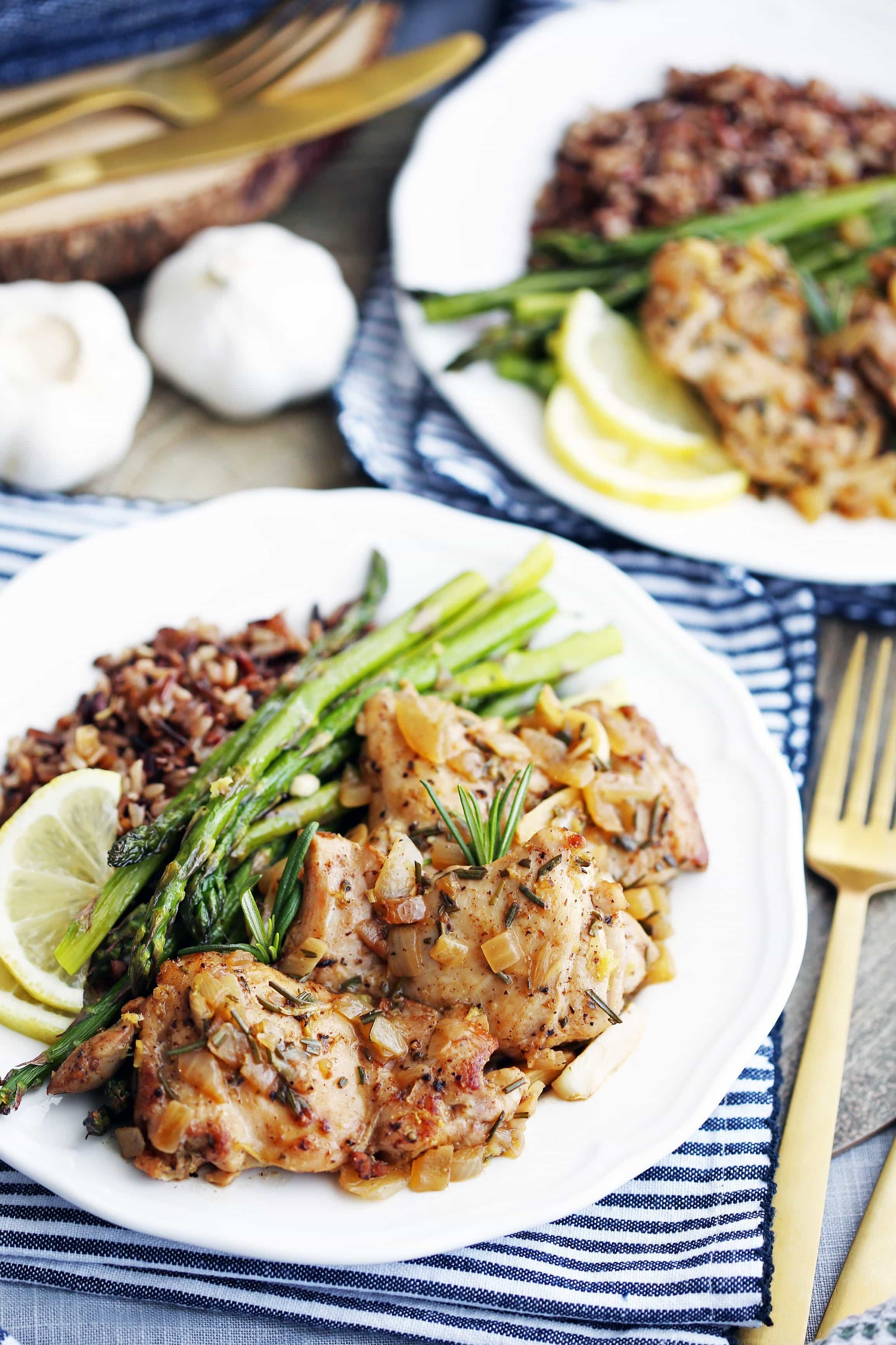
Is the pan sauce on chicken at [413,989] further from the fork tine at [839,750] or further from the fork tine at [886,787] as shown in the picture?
the fork tine at [886,787]

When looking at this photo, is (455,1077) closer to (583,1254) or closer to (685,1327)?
(583,1254)

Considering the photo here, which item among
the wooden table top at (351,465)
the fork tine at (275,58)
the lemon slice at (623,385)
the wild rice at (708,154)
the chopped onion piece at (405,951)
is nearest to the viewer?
the chopped onion piece at (405,951)

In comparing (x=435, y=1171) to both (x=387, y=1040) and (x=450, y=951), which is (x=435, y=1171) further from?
(x=450, y=951)

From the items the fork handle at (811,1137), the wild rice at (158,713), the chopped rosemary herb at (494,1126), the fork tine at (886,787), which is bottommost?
the fork handle at (811,1137)

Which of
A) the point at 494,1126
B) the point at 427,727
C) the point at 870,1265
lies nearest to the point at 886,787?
the point at 870,1265

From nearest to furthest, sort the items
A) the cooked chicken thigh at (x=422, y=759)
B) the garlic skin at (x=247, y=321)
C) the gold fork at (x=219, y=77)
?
the cooked chicken thigh at (x=422, y=759) → the garlic skin at (x=247, y=321) → the gold fork at (x=219, y=77)

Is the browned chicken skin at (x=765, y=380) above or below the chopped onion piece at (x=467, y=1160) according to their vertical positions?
above

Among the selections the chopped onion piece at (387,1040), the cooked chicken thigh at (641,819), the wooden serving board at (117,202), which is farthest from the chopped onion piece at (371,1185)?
the wooden serving board at (117,202)

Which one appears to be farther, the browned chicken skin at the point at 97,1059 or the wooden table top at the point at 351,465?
the wooden table top at the point at 351,465
